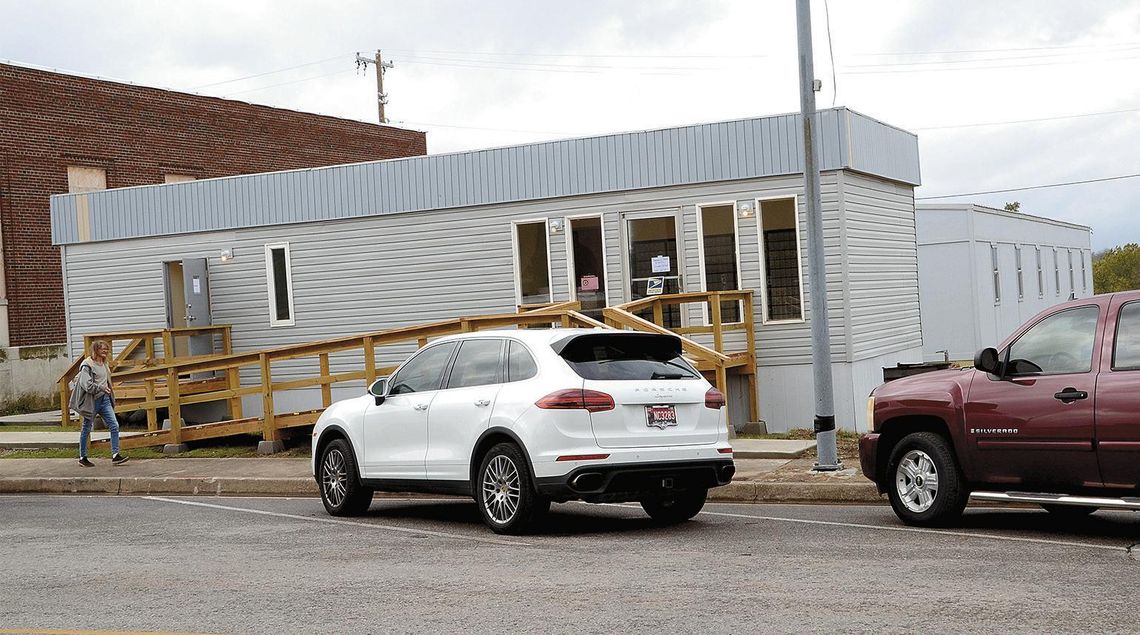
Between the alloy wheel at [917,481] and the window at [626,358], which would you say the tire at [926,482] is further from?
the window at [626,358]

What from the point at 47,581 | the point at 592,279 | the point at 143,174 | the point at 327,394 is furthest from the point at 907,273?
the point at 143,174

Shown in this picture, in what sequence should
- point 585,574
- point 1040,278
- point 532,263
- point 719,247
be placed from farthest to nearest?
1. point 1040,278
2. point 532,263
3. point 719,247
4. point 585,574

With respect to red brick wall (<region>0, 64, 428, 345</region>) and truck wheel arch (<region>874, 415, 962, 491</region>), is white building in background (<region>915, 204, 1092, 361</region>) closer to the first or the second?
red brick wall (<region>0, 64, 428, 345</region>)

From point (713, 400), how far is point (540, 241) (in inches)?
444

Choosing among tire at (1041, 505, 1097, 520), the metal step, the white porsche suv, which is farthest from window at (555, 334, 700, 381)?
tire at (1041, 505, 1097, 520)

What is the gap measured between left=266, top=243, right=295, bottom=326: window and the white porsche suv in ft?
42.1

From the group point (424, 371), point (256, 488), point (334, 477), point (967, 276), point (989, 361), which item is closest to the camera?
point (989, 361)

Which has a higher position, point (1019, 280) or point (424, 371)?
point (1019, 280)

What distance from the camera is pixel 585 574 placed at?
29.1 feet

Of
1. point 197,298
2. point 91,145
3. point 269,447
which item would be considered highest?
point 91,145

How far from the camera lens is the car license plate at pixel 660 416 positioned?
10.9 m

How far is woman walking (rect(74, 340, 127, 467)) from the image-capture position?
1809 cm

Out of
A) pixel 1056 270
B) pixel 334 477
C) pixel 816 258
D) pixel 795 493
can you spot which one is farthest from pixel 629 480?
pixel 1056 270

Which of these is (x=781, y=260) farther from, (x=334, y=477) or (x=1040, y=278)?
(x=1040, y=278)
